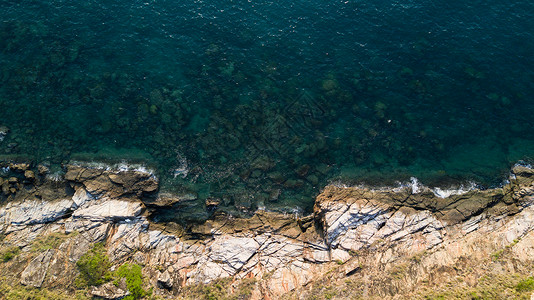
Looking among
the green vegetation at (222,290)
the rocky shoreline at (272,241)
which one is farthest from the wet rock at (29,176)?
the green vegetation at (222,290)

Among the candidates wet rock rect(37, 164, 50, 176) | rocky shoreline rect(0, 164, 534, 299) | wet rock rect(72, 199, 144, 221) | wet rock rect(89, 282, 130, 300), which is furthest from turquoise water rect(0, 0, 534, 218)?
wet rock rect(89, 282, 130, 300)

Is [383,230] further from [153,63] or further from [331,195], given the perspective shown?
[153,63]

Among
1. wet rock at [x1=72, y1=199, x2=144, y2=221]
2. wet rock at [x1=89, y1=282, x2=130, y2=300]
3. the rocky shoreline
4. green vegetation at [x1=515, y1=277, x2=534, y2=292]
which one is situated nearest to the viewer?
green vegetation at [x1=515, y1=277, x2=534, y2=292]

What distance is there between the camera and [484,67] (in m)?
61.8

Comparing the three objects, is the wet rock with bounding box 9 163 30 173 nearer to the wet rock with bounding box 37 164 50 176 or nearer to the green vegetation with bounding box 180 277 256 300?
the wet rock with bounding box 37 164 50 176

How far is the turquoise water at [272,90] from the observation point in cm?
5422

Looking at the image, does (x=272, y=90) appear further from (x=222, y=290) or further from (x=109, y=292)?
(x=109, y=292)

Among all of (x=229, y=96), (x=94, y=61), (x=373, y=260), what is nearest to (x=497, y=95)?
(x=373, y=260)

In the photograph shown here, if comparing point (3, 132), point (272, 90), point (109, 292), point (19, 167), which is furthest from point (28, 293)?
point (272, 90)

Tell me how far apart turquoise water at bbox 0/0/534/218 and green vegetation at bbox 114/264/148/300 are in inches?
489

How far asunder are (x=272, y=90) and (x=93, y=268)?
35.9m

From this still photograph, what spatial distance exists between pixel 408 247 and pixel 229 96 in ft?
112

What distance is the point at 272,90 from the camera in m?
60.0

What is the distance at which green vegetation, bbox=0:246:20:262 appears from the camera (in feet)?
143
